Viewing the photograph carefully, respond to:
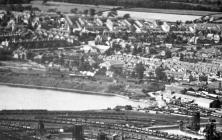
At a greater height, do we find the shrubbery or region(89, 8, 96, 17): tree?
region(89, 8, 96, 17): tree

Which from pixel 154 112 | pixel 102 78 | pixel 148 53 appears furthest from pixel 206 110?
pixel 148 53

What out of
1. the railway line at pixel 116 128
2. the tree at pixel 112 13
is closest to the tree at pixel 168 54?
the tree at pixel 112 13

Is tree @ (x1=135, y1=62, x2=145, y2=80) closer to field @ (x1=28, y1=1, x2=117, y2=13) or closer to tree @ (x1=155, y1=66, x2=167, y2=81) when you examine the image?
tree @ (x1=155, y1=66, x2=167, y2=81)

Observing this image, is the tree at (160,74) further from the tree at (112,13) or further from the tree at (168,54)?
the tree at (112,13)

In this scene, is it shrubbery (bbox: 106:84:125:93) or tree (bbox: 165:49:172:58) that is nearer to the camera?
shrubbery (bbox: 106:84:125:93)

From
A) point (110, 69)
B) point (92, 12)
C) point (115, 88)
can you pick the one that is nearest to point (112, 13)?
point (92, 12)

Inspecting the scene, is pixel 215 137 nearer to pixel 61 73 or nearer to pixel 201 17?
pixel 61 73

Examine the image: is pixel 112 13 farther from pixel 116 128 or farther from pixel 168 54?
pixel 116 128

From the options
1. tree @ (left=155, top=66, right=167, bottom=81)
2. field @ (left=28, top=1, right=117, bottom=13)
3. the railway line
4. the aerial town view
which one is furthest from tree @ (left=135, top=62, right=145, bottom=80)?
field @ (left=28, top=1, right=117, bottom=13)
